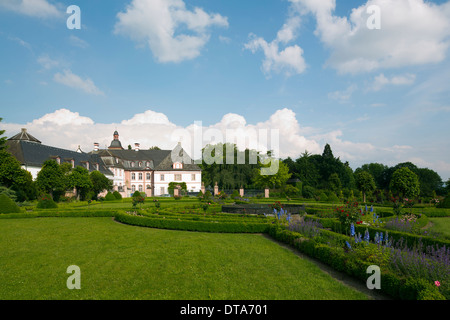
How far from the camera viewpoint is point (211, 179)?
5388 centimetres

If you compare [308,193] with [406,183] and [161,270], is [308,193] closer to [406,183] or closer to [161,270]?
[406,183]

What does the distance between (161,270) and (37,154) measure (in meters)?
36.6

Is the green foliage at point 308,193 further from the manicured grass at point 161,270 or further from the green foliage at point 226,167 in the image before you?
the manicured grass at point 161,270

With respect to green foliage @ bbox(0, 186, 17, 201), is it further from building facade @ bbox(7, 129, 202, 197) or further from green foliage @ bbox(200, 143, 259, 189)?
green foliage @ bbox(200, 143, 259, 189)

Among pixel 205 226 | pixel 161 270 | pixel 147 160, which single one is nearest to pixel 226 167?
pixel 147 160

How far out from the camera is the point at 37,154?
34.0 metres

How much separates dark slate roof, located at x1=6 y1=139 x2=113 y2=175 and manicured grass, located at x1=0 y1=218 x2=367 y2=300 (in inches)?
1063

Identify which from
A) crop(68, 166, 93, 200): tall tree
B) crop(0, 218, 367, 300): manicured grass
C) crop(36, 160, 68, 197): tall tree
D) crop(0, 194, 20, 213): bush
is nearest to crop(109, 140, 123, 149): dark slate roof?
crop(68, 166, 93, 200): tall tree

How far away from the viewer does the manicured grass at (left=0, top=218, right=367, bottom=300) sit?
204 inches

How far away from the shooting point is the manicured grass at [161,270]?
518cm
